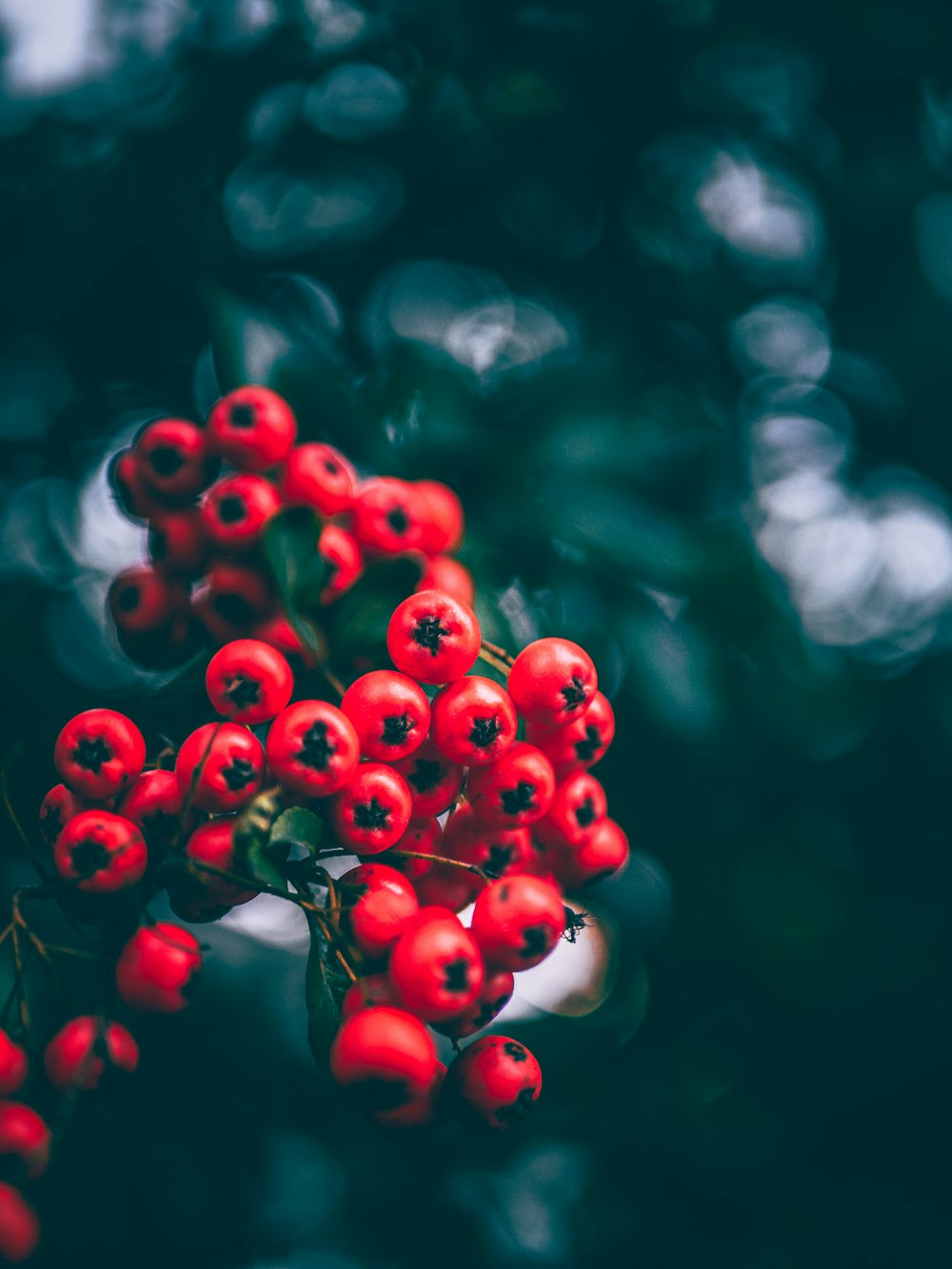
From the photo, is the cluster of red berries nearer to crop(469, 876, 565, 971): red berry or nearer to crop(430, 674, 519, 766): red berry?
crop(430, 674, 519, 766): red berry

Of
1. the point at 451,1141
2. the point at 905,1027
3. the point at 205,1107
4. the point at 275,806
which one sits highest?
the point at 275,806

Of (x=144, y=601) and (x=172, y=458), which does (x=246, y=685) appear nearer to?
(x=144, y=601)

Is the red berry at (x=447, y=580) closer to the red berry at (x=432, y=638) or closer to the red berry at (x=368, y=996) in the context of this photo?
the red berry at (x=432, y=638)

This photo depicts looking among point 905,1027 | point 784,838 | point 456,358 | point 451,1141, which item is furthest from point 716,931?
point 456,358

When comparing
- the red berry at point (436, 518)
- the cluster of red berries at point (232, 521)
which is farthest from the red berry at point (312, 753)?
the red berry at point (436, 518)

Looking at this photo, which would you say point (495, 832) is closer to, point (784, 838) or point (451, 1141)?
point (784, 838)
